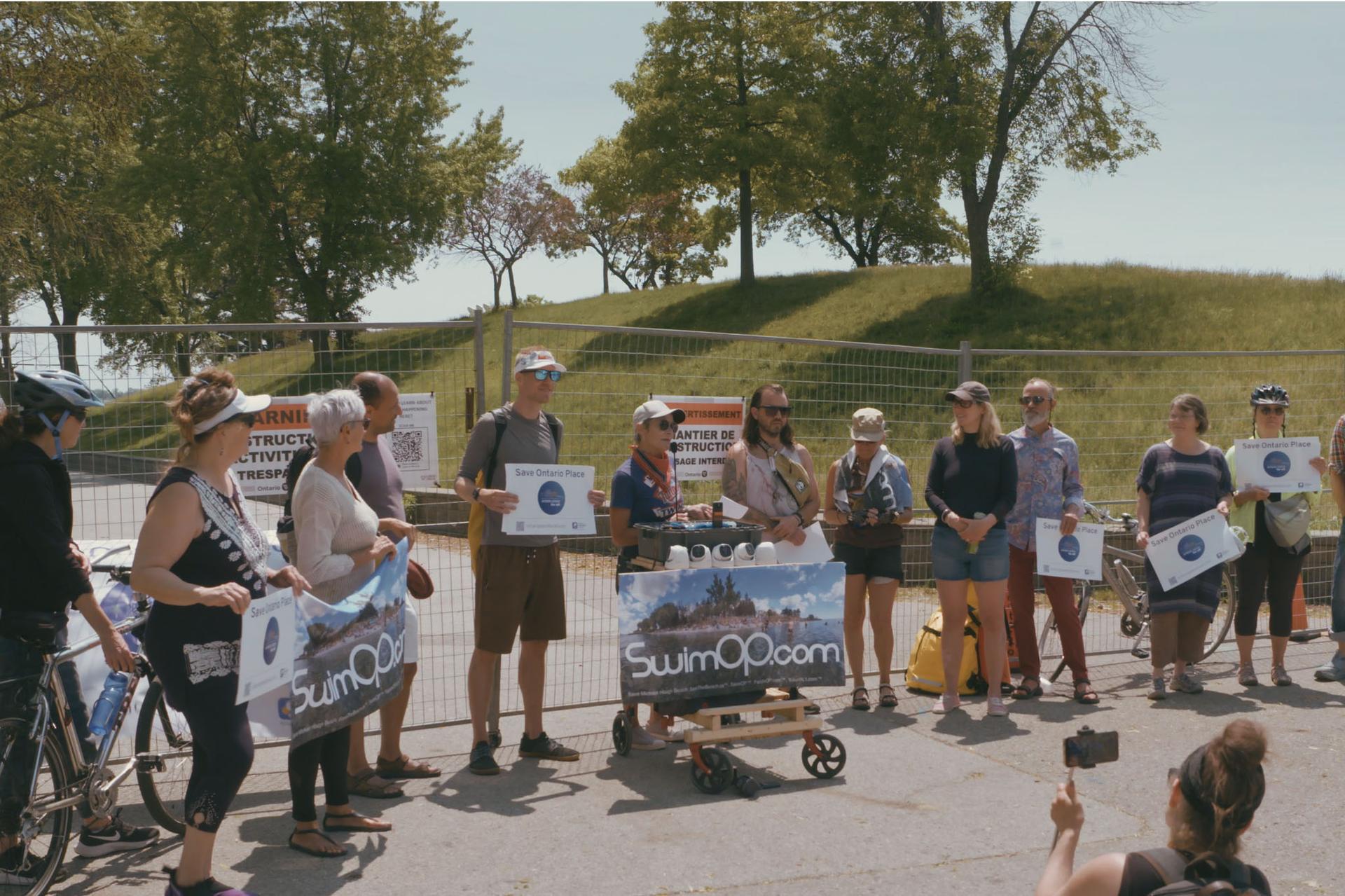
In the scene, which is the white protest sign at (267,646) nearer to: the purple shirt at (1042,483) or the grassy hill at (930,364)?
the grassy hill at (930,364)

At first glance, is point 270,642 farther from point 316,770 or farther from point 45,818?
point 45,818

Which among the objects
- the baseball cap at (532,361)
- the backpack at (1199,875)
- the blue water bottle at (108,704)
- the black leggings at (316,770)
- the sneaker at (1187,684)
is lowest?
the sneaker at (1187,684)

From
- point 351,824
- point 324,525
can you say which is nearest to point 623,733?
point 351,824

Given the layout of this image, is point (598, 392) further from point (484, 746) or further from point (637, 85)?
Answer: point (637, 85)

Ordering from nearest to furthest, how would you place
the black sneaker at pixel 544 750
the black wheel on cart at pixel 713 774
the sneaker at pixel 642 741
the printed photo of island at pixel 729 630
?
the black wheel on cart at pixel 713 774
the printed photo of island at pixel 729 630
the black sneaker at pixel 544 750
the sneaker at pixel 642 741

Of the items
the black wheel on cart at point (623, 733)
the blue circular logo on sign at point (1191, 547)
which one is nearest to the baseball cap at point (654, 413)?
the black wheel on cart at point (623, 733)

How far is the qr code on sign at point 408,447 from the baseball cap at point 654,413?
1.23 meters

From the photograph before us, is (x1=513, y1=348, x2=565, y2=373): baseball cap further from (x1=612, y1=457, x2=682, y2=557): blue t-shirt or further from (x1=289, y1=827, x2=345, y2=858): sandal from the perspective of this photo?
(x1=289, y1=827, x2=345, y2=858): sandal

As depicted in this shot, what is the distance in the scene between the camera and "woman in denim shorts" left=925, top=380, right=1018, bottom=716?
7.37 m

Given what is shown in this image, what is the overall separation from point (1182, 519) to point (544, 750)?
4.65 m

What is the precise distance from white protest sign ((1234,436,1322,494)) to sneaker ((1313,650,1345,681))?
1.22 metres

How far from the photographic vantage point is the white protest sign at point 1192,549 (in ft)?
26.2

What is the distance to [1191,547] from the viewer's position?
8.00 metres

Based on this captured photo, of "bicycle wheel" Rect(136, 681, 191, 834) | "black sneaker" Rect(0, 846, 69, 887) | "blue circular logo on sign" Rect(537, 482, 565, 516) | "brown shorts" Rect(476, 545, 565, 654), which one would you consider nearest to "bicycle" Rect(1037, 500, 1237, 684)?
"brown shorts" Rect(476, 545, 565, 654)
